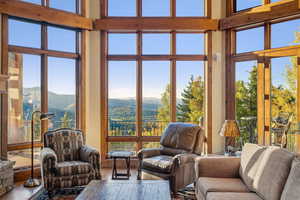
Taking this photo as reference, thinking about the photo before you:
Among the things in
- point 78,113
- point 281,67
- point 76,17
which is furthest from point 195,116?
point 76,17

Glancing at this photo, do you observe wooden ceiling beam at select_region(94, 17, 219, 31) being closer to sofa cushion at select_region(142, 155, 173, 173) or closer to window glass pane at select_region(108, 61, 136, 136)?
window glass pane at select_region(108, 61, 136, 136)

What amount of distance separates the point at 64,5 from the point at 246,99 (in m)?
4.21

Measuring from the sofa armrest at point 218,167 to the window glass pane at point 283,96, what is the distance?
1752mm

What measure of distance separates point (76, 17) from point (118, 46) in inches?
41.6

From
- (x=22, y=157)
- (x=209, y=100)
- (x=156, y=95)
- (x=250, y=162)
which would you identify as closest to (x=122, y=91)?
(x=156, y=95)

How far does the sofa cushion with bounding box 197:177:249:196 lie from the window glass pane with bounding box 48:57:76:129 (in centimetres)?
341

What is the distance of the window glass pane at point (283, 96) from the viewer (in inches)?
189

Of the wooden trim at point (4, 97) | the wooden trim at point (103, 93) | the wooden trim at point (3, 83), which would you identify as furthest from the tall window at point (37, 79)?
the wooden trim at point (103, 93)

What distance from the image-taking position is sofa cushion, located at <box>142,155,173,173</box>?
4.15 m

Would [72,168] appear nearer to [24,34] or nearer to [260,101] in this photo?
[24,34]

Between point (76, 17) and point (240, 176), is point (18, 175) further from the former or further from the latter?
point (240, 176)

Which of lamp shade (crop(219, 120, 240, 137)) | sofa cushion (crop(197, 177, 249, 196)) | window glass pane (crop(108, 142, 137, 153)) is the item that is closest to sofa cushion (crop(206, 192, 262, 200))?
sofa cushion (crop(197, 177, 249, 196))

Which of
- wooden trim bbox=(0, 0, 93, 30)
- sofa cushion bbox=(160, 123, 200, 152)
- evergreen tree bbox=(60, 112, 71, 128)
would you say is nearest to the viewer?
sofa cushion bbox=(160, 123, 200, 152)

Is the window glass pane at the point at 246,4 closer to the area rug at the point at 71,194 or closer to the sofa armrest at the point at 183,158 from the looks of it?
the sofa armrest at the point at 183,158
